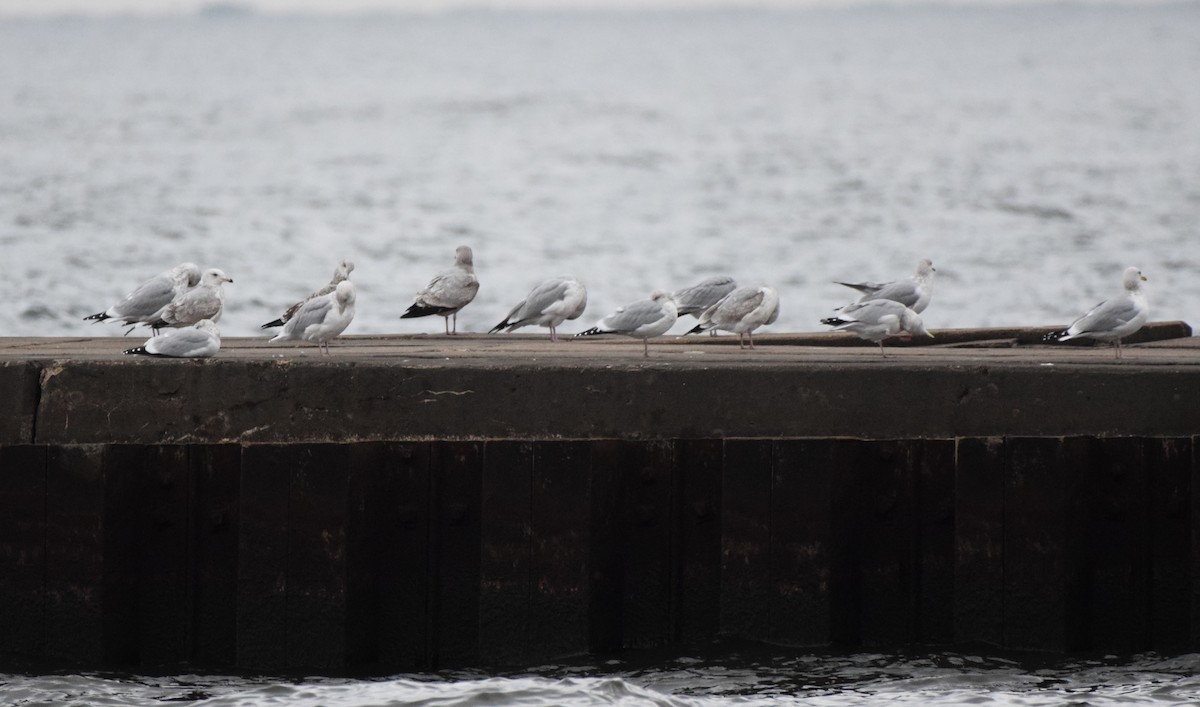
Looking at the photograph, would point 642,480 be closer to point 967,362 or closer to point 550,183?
point 967,362

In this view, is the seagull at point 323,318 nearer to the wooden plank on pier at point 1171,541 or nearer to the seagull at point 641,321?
the seagull at point 641,321

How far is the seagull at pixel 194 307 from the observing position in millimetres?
10438

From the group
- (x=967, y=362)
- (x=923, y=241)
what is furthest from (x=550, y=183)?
(x=967, y=362)

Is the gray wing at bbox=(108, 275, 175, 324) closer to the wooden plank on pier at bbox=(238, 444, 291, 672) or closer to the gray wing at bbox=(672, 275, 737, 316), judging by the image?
the wooden plank on pier at bbox=(238, 444, 291, 672)

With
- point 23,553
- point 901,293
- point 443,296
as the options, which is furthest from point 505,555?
point 901,293

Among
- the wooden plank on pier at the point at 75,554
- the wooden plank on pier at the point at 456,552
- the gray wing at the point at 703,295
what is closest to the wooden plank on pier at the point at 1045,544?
the wooden plank on pier at the point at 456,552

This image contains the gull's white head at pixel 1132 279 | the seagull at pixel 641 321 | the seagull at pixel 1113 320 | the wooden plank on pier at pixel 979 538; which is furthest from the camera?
the gull's white head at pixel 1132 279

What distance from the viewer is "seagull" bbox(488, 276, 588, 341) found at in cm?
1135

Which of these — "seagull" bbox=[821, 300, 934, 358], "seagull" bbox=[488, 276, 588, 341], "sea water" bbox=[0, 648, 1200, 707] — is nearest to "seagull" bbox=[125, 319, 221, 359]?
"sea water" bbox=[0, 648, 1200, 707]

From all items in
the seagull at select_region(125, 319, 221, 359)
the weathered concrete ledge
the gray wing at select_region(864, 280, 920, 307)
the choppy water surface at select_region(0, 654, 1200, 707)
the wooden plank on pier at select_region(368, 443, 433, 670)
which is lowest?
the choppy water surface at select_region(0, 654, 1200, 707)

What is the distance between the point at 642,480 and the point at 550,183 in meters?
41.3

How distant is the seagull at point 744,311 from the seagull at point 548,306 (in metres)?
1.14

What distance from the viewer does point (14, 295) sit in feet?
91.0

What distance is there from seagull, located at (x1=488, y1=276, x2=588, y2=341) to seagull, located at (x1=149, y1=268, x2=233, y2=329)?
6.54 feet
